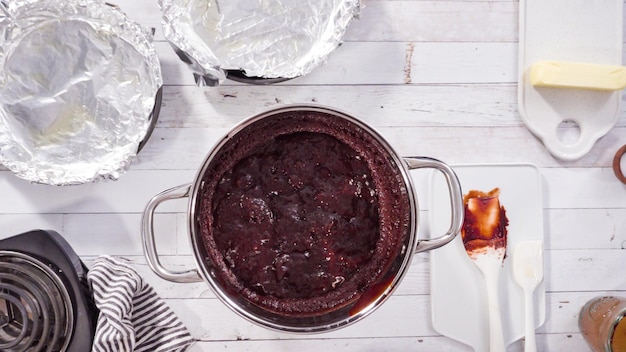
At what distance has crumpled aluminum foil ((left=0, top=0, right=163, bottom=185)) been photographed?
0.86 metres

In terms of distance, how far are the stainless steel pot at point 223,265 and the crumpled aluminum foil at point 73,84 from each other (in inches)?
6.1

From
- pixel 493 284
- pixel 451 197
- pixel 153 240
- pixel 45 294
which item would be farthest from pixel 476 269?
pixel 45 294

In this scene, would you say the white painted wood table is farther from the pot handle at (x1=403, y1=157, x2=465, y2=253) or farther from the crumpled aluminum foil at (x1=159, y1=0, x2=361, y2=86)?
the pot handle at (x1=403, y1=157, x2=465, y2=253)

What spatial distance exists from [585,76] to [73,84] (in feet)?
2.64

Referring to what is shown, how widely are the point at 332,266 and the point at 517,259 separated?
32 centimetres

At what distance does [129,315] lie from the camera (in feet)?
2.78

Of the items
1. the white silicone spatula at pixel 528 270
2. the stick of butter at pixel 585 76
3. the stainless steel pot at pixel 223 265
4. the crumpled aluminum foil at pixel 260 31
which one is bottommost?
the white silicone spatula at pixel 528 270

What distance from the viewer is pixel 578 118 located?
95 centimetres

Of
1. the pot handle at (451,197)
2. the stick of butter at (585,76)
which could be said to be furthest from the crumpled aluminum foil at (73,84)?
the stick of butter at (585,76)

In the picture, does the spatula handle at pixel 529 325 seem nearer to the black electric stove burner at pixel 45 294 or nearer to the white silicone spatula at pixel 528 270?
the white silicone spatula at pixel 528 270

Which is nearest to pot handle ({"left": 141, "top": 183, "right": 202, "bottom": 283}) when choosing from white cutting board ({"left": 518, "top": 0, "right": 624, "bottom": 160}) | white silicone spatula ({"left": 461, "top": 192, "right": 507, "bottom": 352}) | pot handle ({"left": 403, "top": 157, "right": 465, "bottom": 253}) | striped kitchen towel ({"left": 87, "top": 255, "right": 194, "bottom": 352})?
striped kitchen towel ({"left": 87, "top": 255, "right": 194, "bottom": 352})

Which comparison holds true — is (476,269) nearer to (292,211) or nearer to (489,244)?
(489,244)

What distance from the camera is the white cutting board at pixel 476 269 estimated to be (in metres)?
0.93

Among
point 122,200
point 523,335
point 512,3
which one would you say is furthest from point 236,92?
point 523,335
